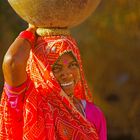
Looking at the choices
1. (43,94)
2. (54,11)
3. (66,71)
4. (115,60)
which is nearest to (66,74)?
(66,71)

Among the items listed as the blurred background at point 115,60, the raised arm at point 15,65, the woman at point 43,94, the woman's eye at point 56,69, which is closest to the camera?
the raised arm at point 15,65

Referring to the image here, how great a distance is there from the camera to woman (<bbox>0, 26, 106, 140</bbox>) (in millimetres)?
3781

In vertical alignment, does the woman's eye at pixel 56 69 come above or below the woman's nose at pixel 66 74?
above

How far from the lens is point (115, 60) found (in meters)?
11.0

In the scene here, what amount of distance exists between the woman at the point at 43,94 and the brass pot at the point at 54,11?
0.09 meters

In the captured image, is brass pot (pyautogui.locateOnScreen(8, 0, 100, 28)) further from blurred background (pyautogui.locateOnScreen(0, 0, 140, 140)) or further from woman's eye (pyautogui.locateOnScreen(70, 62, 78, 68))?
blurred background (pyautogui.locateOnScreen(0, 0, 140, 140))

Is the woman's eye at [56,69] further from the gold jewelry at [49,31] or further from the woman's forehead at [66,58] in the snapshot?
the gold jewelry at [49,31]

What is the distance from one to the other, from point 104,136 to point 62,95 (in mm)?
422

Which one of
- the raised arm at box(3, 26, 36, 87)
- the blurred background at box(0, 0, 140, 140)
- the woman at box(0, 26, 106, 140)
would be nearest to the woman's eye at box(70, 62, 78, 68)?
the woman at box(0, 26, 106, 140)

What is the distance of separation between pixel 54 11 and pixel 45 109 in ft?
1.71

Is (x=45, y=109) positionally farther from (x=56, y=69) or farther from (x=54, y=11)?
(x=54, y=11)

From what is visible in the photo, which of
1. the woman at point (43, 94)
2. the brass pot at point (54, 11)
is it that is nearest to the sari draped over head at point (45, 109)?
the woman at point (43, 94)

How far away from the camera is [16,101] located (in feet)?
12.4

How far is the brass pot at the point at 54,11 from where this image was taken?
3832 mm
